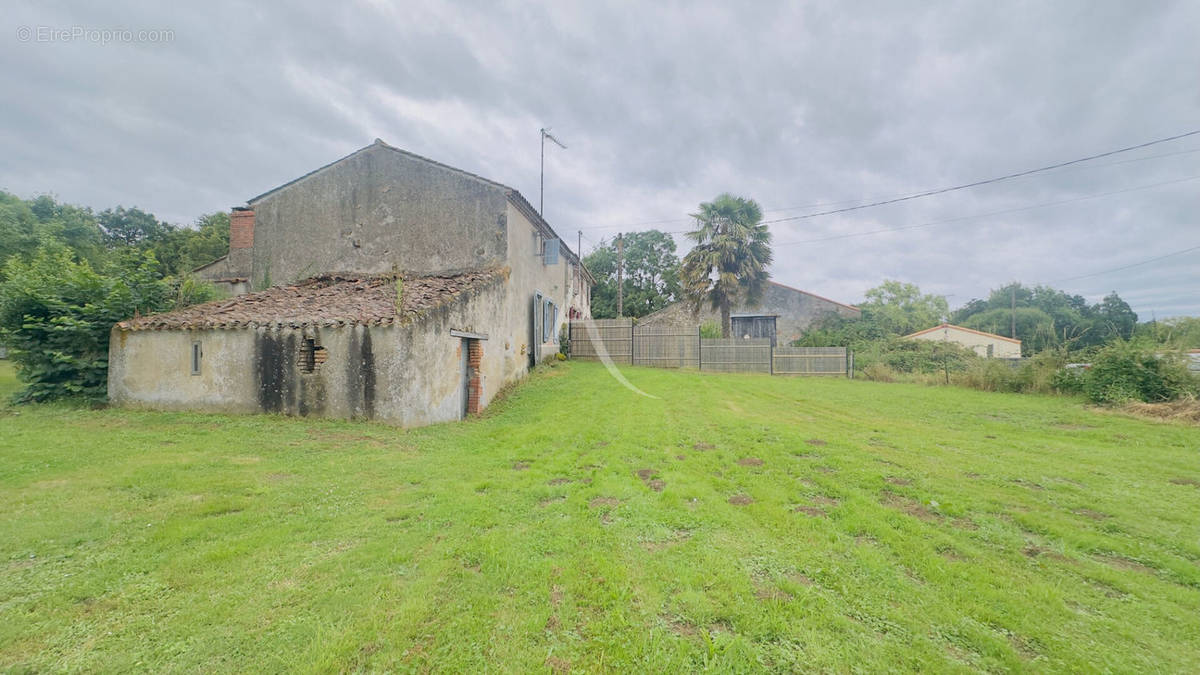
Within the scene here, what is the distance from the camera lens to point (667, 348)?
61.5 ft

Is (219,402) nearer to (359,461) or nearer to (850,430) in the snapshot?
(359,461)

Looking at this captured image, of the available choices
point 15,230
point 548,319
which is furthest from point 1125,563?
point 15,230

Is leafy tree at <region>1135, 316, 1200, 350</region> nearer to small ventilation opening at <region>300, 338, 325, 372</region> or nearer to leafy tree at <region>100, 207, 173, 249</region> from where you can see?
small ventilation opening at <region>300, 338, 325, 372</region>

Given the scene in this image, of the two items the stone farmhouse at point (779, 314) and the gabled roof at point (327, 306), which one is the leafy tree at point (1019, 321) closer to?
the stone farmhouse at point (779, 314)

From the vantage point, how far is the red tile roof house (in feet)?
26.5

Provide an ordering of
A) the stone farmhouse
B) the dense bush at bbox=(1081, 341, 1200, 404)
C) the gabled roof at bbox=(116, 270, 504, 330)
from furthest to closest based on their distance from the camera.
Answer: the stone farmhouse < the dense bush at bbox=(1081, 341, 1200, 404) < the gabled roof at bbox=(116, 270, 504, 330)

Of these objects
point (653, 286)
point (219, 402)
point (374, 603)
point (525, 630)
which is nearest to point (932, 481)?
point (525, 630)

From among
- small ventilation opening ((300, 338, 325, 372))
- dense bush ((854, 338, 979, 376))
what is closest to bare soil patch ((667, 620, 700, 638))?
small ventilation opening ((300, 338, 325, 372))

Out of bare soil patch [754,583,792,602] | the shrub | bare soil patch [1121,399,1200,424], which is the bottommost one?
bare soil patch [754,583,792,602]

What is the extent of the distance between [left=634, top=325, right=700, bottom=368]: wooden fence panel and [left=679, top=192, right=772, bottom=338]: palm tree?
2.37 m

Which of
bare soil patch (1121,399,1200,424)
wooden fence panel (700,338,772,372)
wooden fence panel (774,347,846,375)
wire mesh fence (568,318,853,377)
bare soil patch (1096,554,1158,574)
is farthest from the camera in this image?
wooden fence panel (700,338,772,372)

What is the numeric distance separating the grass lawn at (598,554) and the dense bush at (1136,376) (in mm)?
6003

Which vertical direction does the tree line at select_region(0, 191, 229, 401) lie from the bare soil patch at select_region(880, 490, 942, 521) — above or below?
above

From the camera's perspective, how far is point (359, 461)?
5961 mm
